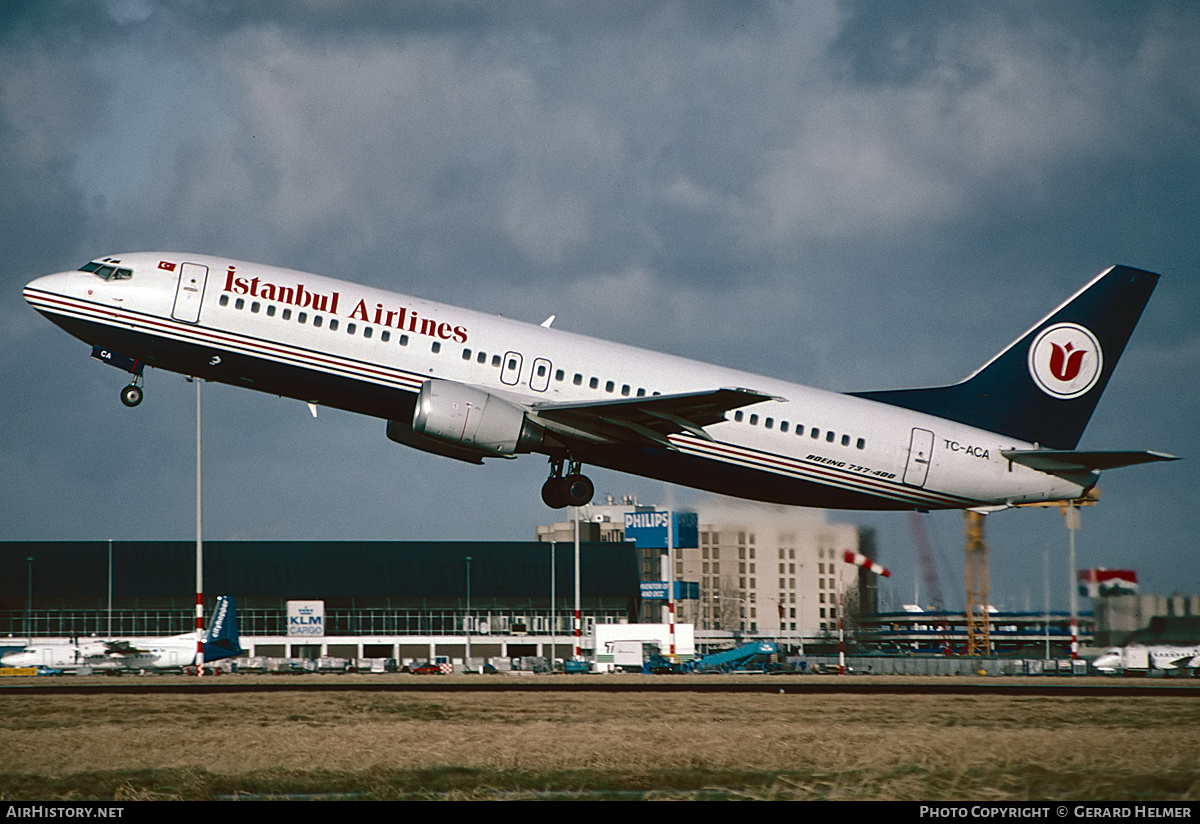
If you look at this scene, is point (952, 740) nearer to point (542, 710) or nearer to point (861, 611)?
point (542, 710)

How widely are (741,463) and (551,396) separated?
559 centimetres

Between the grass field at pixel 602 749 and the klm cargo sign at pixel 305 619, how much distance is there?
68580mm

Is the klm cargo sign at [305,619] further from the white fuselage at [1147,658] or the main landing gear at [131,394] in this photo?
the main landing gear at [131,394]

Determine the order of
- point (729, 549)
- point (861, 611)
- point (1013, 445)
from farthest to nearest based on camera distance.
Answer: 1. point (861, 611)
2. point (729, 549)
3. point (1013, 445)

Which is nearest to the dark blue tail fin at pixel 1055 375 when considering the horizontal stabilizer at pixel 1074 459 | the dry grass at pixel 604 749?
the horizontal stabilizer at pixel 1074 459

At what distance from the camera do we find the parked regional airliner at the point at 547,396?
3225 cm

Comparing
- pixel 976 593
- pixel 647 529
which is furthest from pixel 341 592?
pixel 976 593

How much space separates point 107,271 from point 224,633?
4328cm

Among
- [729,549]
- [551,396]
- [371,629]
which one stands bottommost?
[371,629]

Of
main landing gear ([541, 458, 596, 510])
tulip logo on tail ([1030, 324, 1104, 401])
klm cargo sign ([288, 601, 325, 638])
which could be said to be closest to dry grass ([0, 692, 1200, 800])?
main landing gear ([541, 458, 596, 510])

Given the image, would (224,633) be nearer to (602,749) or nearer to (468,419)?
(468,419)

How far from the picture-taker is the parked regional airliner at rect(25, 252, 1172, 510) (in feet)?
106

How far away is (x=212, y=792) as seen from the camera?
1981cm

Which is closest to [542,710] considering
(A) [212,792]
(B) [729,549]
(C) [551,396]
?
(C) [551,396]
